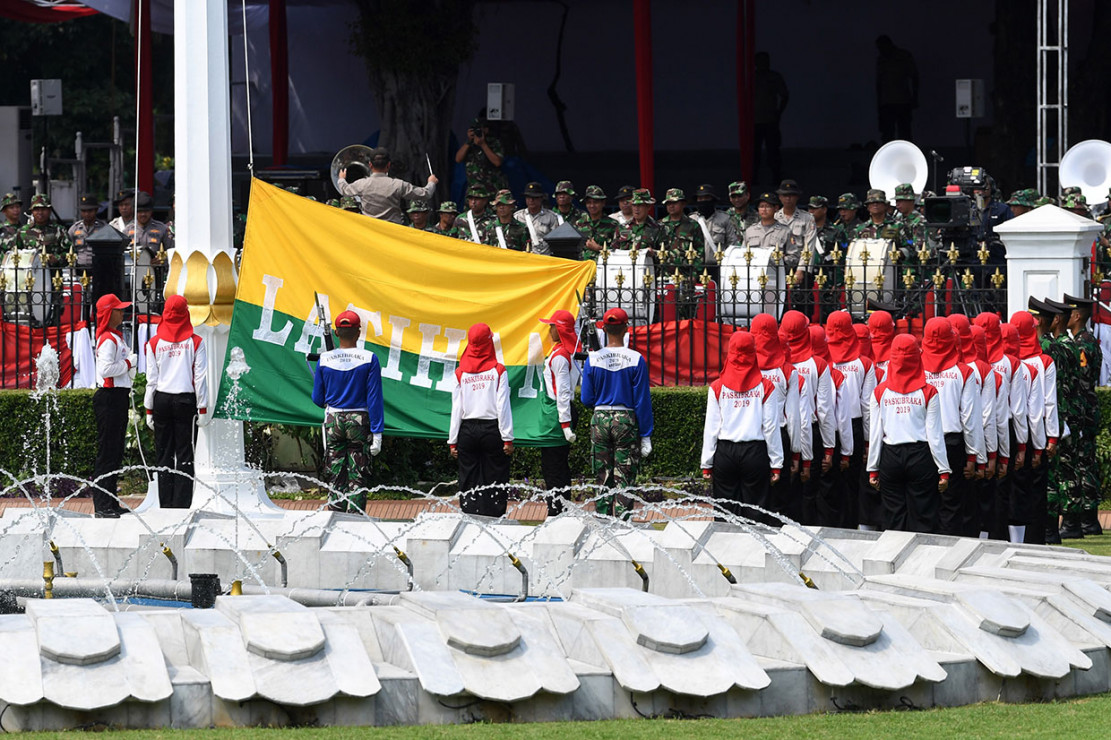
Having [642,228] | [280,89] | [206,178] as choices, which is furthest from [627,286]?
[280,89]

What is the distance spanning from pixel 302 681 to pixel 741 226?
12.9 metres

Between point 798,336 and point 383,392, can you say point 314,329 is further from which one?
point 798,336

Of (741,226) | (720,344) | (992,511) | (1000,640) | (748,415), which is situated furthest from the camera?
(741,226)

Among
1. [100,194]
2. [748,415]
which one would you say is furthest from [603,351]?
[100,194]

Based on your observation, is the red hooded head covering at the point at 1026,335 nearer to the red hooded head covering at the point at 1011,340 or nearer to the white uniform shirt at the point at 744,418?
the red hooded head covering at the point at 1011,340

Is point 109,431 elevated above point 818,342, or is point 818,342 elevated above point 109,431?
point 818,342

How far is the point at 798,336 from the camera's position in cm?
1261

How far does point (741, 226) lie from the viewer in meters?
18.8

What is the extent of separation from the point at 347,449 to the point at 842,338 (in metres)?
3.55

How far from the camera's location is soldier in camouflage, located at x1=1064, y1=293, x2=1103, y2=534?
12984 mm

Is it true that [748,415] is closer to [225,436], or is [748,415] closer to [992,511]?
[992,511]

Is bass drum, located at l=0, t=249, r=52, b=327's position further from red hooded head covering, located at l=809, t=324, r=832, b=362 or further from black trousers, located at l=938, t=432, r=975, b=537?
black trousers, located at l=938, t=432, r=975, b=537

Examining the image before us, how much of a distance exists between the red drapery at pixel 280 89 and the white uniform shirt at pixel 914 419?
15.0m

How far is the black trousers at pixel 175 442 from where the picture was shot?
1377cm
